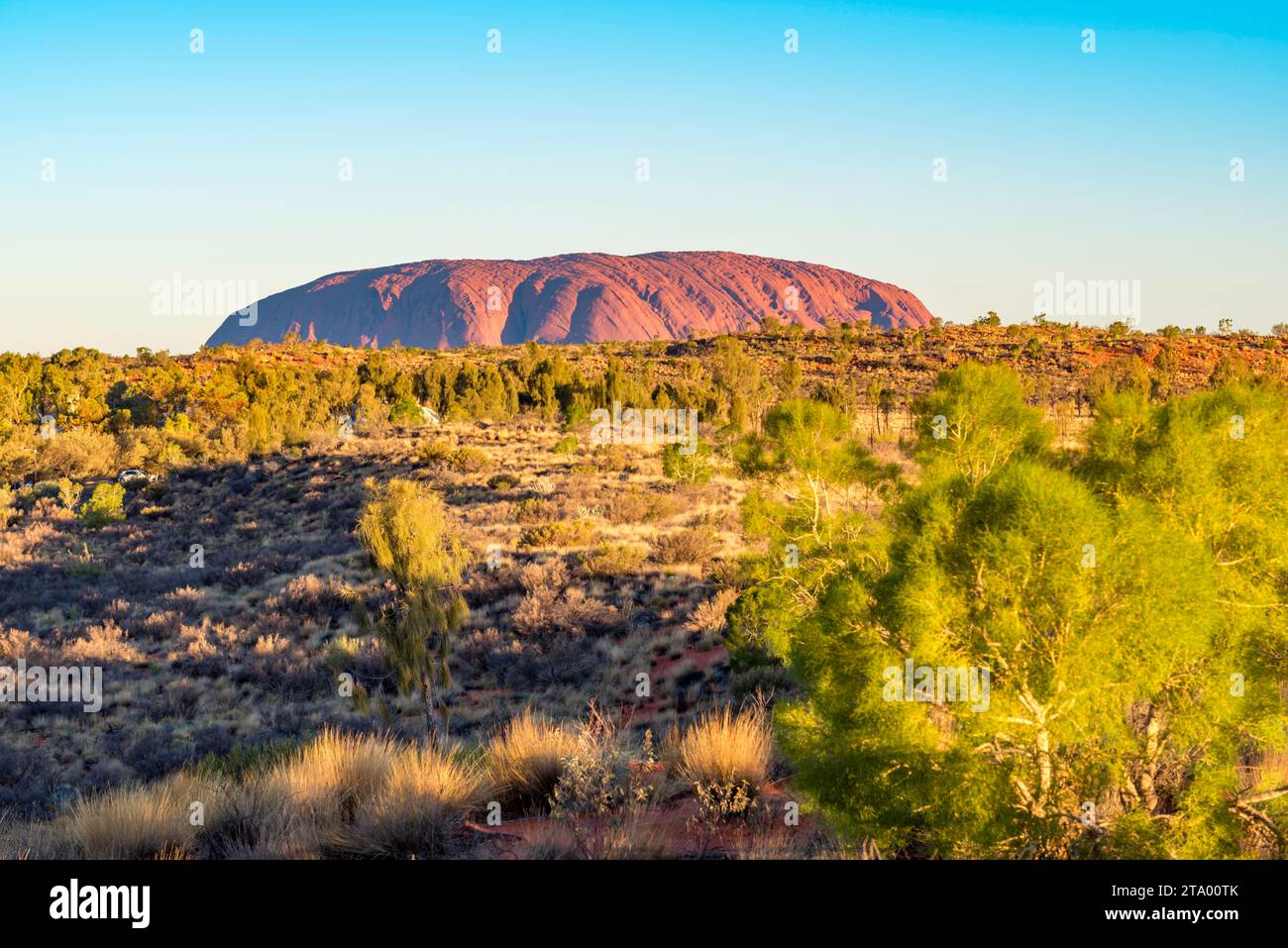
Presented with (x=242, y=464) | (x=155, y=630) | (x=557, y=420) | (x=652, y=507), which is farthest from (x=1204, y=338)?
(x=155, y=630)

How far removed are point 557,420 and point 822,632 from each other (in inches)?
1831

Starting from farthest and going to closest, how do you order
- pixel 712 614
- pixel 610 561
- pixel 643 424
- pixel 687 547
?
pixel 643 424, pixel 687 547, pixel 610 561, pixel 712 614

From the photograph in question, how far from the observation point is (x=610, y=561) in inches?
798

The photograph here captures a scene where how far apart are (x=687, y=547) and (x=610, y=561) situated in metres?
2.40

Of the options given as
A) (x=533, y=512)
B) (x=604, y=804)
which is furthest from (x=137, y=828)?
(x=533, y=512)

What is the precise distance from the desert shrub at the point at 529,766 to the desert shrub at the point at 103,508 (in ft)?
86.9

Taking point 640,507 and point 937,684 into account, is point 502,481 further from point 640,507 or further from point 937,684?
point 937,684

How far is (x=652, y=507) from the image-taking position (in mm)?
26516

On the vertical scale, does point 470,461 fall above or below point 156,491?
above

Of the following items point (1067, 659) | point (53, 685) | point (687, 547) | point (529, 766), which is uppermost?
point (1067, 659)

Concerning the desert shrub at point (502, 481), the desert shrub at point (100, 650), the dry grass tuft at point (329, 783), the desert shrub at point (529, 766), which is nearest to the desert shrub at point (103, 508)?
the desert shrub at point (502, 481)
